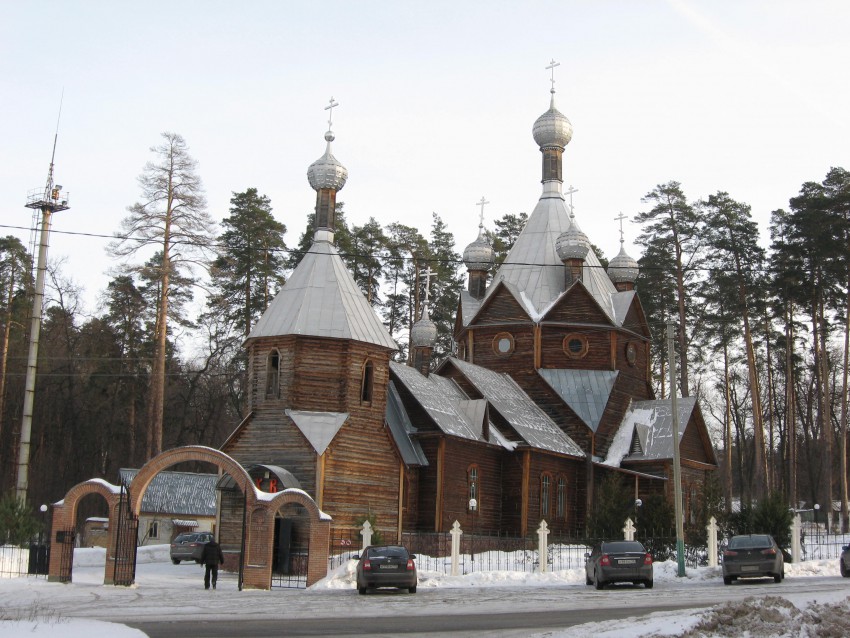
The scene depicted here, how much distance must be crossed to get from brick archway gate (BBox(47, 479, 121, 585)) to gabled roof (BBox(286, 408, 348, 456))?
5.39 meters

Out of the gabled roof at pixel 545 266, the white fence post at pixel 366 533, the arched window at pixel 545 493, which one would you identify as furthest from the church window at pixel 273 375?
the gabled roof at pixel 545 266

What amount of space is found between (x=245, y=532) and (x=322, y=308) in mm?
7721

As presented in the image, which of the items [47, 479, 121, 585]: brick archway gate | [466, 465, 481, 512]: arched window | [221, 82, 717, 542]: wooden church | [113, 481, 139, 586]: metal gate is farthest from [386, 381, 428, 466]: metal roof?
[47, 479, 121, 585]: brick archway gate

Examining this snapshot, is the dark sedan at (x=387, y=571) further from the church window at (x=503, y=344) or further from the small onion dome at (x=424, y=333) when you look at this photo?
the church window at (x=503, y=344)

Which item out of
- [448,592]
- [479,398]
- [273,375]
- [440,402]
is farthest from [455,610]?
[479,398]

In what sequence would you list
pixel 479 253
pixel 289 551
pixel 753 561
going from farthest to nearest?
pixel 479 253
pixel 289 551
pixel 753 561

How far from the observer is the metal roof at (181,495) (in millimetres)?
38125

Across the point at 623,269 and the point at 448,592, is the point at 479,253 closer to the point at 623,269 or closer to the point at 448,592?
the point at 623,269

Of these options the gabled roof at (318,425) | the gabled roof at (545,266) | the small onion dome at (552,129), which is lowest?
the gabled roof at (318,425)

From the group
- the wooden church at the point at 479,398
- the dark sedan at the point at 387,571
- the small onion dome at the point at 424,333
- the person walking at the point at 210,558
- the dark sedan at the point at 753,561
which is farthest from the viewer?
the small onion dome at the point at 424,333

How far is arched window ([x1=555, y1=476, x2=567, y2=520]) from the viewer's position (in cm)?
3221

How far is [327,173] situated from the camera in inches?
1169

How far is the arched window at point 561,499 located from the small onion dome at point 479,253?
9301 millimetres

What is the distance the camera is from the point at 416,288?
49812 mm
